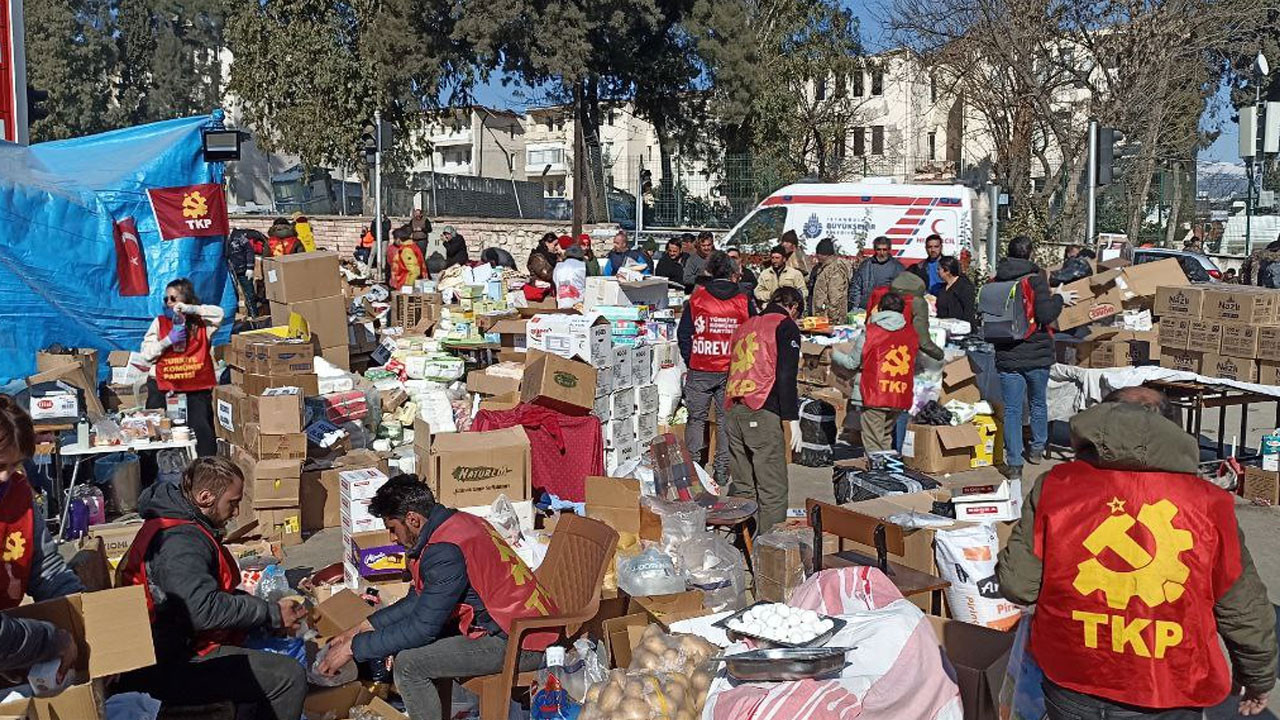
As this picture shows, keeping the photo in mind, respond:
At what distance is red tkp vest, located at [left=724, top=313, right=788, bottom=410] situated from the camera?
759 cm

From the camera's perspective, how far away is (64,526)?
27.7ft

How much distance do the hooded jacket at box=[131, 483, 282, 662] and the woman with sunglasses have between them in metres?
4.63

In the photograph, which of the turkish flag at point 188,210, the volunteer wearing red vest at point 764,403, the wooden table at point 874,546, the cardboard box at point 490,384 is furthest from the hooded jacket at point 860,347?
the turkish flag at point 188,210

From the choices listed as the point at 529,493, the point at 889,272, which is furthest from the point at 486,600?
the point at 889,272

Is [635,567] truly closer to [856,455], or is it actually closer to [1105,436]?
[1105,436]

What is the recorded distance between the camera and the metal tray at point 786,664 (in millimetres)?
3980

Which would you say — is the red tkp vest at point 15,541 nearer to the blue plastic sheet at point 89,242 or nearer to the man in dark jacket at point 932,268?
the blue plastic sheet at point 89,242

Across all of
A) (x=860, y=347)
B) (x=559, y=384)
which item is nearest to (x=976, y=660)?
(x=559, y=384)

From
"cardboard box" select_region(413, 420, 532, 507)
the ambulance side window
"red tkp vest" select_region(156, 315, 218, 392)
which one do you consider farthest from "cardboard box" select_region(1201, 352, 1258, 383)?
the ambulance side window

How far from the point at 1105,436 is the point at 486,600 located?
2581mm

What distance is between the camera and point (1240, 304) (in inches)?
381

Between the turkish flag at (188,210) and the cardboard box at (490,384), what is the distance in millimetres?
4818

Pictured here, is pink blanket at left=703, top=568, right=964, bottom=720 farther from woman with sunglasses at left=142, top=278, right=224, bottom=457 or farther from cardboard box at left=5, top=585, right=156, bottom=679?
woman with sunglasses at left=142, top=278, right=224, bottom=457

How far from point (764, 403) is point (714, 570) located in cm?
141
